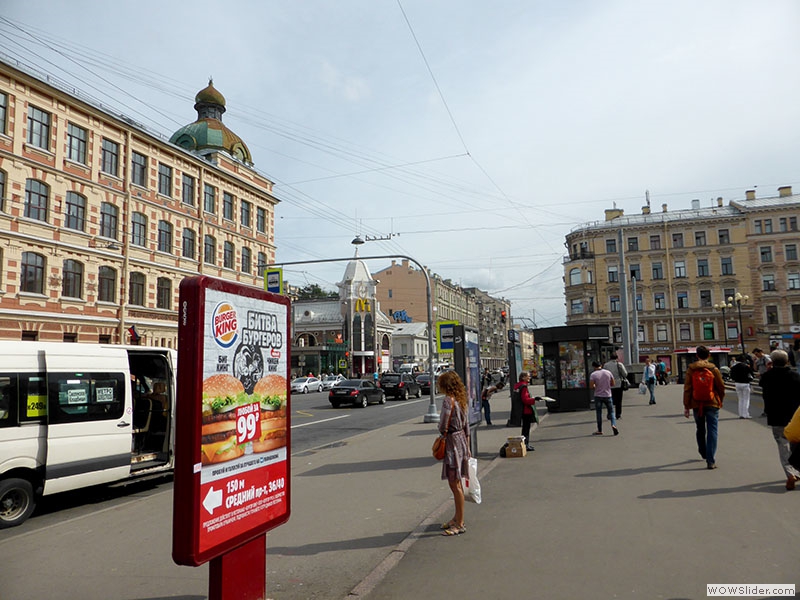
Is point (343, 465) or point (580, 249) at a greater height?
point (580, 249)

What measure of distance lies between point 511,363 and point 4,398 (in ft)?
41.5

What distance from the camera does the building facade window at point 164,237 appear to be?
117 feet

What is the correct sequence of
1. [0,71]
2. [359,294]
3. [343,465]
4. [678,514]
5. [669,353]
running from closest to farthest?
[678,514]
[343,465]
[0,71]
[669,353]
[359,294]

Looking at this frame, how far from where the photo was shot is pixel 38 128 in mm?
28281

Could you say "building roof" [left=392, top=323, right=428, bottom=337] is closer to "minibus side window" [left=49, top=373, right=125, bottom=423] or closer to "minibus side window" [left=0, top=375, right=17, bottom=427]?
"minibus side window" [left=49, top=373, right=125, bottom=423]

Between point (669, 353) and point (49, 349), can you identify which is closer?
point (49, 349)

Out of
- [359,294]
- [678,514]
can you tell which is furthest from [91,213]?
[359,294]

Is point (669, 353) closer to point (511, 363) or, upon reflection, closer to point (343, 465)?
point (511, 363)

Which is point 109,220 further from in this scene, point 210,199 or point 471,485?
point 471,485

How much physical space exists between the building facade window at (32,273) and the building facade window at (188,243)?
999 centimetres

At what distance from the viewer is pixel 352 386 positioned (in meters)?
29.7

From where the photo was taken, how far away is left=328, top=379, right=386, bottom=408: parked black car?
2897cm

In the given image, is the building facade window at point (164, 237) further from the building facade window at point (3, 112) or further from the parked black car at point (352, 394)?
the parked black car at point (352, 394)

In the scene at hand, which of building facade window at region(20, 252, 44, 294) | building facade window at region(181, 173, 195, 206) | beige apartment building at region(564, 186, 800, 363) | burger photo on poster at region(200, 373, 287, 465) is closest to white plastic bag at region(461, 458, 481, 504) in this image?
burger photo on poster at region(200, 373, 287, 465)
